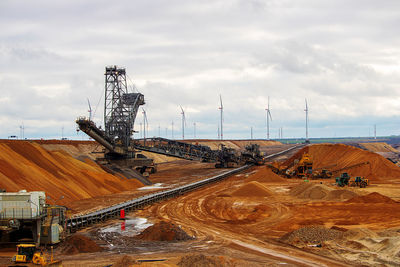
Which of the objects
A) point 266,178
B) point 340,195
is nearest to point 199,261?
Answer: point 340,195

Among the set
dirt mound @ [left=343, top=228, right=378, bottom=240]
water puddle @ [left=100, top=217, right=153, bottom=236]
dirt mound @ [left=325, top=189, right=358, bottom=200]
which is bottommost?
water puddle @ [left=100, top=217, right=153, bottom=236]

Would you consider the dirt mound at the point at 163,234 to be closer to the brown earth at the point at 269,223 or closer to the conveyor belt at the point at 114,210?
the brown earth at the point at 269,223

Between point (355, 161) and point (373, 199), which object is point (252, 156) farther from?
point (373, 199)

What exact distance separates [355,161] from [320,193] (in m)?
28.0

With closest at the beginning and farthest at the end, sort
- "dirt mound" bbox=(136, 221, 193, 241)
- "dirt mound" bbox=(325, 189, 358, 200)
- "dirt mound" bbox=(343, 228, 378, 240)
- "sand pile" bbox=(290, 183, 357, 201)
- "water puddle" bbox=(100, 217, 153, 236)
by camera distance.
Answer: "dirt mound" bbox=(343, 228, 378, 240)
"dirt mound" bbox=(136, 221, 193, 241)
"water puddle" bbox=(100, 217, 153, 236)
"dirt mound" bbox=(325, 189, 358, 200)
"sand pile" bbox=(290, 183, 357, 201)

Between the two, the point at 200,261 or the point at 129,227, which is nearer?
the point at 200,261

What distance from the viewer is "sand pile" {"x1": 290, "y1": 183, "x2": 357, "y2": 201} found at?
4412 centimetres

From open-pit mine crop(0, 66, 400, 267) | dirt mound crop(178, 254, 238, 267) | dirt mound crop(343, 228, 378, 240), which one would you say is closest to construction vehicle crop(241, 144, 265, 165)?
open-pit mine crop(0, 66, 400, 267)

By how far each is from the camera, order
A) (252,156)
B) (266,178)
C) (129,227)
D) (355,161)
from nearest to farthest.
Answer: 1. (129,227)
2. (266,178)
3. (355,161)
4. (252,156)

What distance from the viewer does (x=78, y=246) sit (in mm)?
23516

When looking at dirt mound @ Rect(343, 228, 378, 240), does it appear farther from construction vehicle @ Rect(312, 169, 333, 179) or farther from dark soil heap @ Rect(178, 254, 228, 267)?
construction vehicle @ Rect(312, 169, 333, 179)

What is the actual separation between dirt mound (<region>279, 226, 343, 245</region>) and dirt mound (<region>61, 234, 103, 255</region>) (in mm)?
10821

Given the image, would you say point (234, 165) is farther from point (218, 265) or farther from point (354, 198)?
point (218, 265)

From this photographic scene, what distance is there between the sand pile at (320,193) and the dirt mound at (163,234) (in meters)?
22.4
